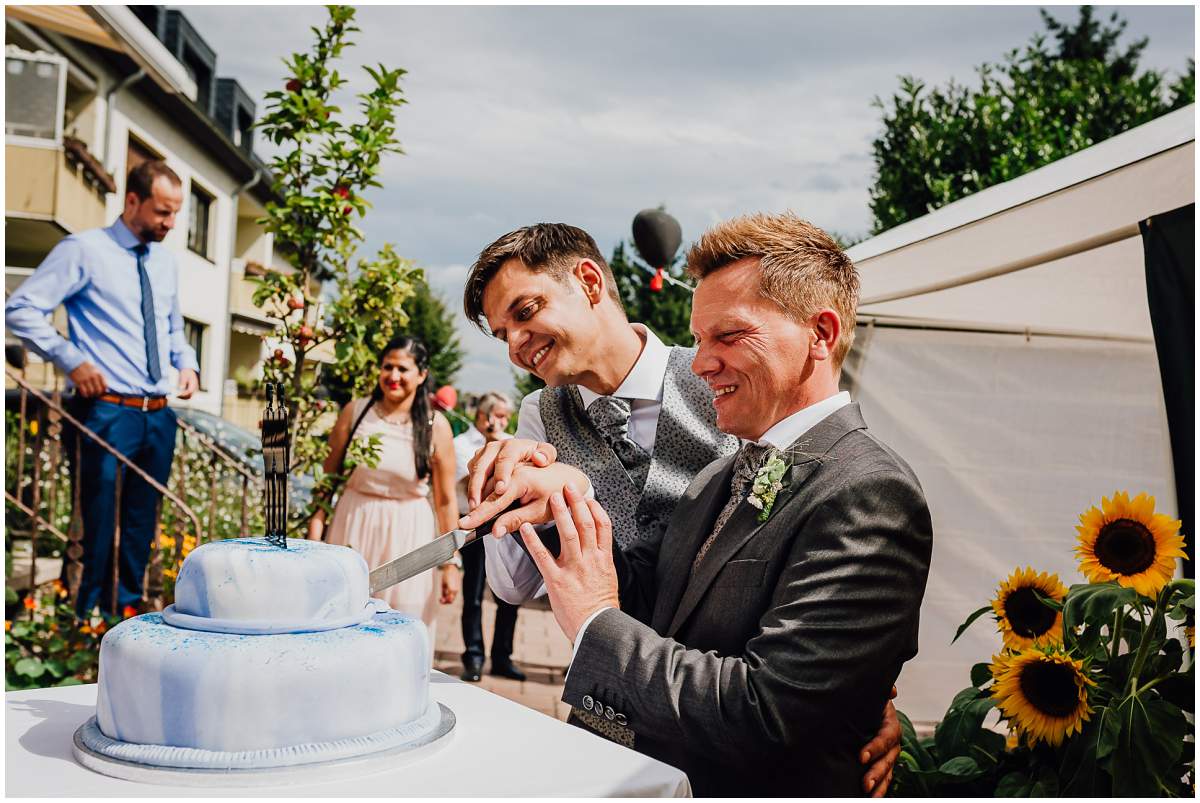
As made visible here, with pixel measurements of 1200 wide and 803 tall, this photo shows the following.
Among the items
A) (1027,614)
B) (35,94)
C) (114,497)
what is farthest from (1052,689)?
(35,94)

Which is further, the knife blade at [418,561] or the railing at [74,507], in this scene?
the railing at [74,507]

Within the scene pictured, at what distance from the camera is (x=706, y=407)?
259 centimetres

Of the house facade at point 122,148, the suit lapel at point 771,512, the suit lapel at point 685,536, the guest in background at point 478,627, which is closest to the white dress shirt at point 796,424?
the suit lapel at point 771,512

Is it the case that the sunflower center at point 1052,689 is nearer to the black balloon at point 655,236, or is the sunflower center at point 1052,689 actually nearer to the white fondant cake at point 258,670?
the white fondant cake at point 258,670

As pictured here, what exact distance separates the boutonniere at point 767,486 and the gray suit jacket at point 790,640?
0.02 metres

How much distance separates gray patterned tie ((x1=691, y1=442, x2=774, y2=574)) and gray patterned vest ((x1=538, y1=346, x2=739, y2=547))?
460 mm

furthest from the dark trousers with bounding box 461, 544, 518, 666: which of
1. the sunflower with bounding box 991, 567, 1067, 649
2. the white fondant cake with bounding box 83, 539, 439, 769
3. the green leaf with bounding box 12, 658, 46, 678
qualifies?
the white fondant cake with bounding box 83, 539, 439, 769

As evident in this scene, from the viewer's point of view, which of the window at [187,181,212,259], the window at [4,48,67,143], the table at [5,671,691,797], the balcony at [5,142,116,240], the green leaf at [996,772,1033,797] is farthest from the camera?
the window at [187,181,212,259]

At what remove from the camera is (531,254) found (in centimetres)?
248

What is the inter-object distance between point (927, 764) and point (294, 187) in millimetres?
3551

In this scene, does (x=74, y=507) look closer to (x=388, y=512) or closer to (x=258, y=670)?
(x=388, y=512)

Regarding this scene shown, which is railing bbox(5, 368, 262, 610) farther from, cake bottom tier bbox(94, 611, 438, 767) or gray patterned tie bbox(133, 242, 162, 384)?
cake bottom tier bbox(94, 611, 438, 767)

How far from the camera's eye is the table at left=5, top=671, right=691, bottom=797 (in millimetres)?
1287

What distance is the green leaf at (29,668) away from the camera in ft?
15.1
